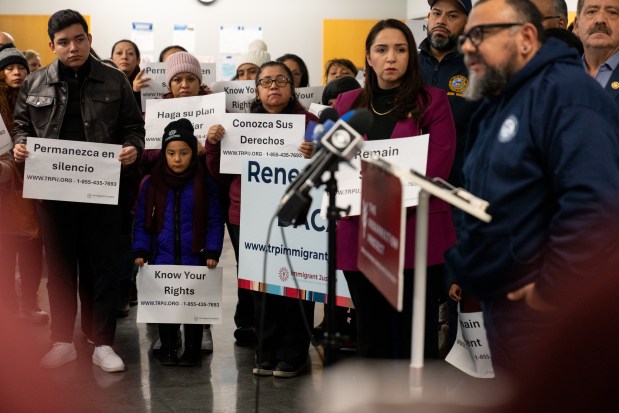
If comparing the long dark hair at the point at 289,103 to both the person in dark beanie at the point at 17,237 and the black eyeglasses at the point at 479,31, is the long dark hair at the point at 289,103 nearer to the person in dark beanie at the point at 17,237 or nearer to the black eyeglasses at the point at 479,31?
the person in dark beanie at the point at 17,237

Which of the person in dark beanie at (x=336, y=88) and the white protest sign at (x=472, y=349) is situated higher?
the person in dark beanie at (x=336, y=88)

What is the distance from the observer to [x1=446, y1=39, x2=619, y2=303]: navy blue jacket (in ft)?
7.09

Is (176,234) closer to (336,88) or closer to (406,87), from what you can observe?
(336,88)

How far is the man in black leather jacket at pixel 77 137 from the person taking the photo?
4516mm

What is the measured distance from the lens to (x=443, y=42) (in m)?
4.23

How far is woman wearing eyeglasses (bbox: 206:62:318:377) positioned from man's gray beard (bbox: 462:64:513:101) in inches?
Result: 87.2

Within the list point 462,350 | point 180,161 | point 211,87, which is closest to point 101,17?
point 211,87

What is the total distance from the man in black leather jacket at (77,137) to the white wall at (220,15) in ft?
28.4

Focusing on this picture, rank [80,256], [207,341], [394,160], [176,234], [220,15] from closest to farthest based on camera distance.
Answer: [394,160] → [176,234] → [80,256] → [207,341] → [220,15]

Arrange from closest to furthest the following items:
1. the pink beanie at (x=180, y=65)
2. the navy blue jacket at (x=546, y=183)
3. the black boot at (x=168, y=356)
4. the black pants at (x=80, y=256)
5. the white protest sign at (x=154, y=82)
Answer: the navy blue jacket at (x=546, y=183) → the black pants at (x=80, y=256) → the black boot at (x=168, y=356) → the pink beanie at (x=180, y=65) → the white protest sign at (x=154, y=82)

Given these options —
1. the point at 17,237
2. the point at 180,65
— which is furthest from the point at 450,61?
the point at 17,237

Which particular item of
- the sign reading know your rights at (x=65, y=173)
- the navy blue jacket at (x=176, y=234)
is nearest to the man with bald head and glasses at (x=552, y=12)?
the navy blue jacket at (x=176, y=234)

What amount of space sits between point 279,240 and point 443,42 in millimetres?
1409

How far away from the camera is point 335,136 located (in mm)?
2311
